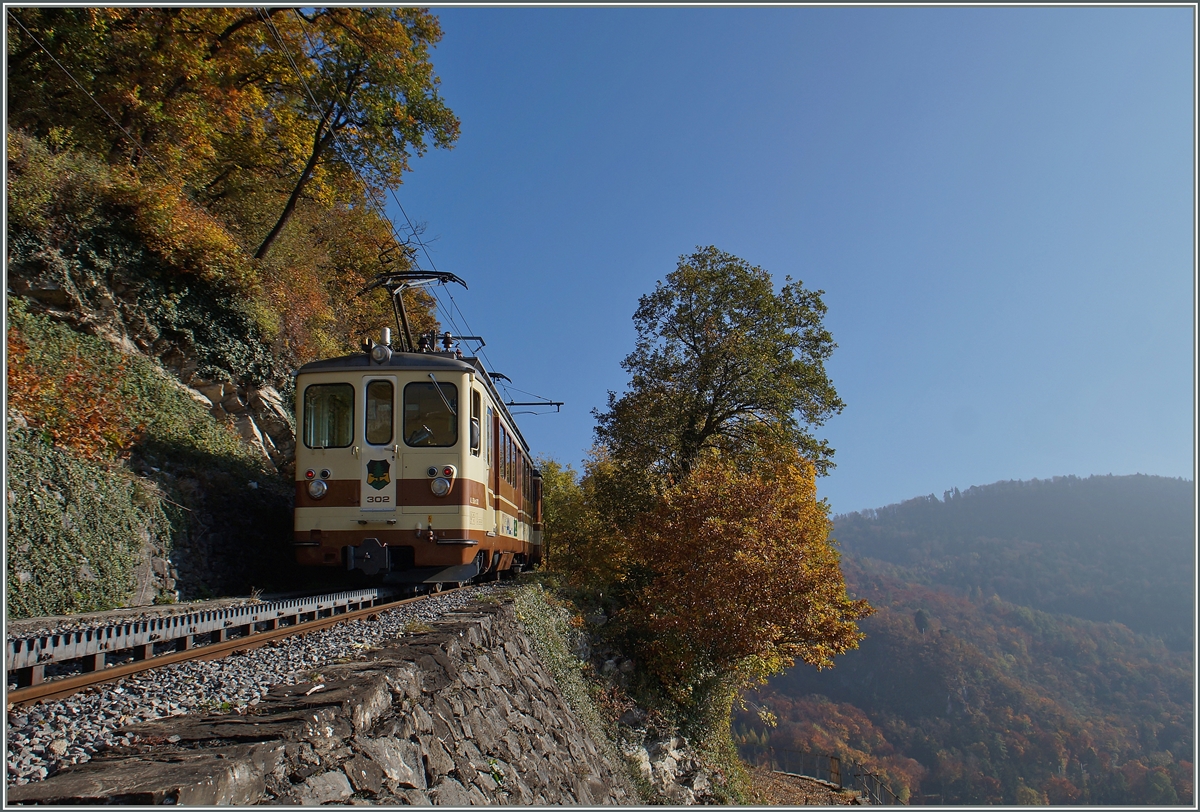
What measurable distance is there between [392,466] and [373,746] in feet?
20.9

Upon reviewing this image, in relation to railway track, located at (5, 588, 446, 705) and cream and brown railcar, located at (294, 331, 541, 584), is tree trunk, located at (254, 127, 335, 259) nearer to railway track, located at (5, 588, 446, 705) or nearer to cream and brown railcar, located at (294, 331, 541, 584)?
cream and brown railcar, located at (294, 331, 541, 584)

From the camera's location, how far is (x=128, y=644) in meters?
4.71

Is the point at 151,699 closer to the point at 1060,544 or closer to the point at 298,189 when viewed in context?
the point at 298,189

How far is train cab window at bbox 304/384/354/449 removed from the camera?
32.6 ft

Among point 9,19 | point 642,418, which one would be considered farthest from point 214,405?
point 642,418

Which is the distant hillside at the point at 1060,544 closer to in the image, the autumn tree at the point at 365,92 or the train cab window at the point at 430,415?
the autumn tree at the point at 365,92

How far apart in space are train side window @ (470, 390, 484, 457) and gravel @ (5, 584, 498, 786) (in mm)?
4128

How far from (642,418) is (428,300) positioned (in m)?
12.2

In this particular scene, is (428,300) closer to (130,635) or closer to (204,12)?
(204,12)

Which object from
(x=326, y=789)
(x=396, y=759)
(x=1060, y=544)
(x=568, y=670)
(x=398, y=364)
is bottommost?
(x=1060, y=544)

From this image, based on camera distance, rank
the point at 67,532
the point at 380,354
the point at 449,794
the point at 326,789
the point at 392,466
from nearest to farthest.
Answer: the point at 326,789, the point at 449,794, the point at 67,532, the point at 392,466, the point at 380,354

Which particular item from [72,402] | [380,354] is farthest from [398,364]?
[72,402]

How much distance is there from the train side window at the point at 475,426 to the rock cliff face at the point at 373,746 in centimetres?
288

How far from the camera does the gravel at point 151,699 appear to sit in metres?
3.08
